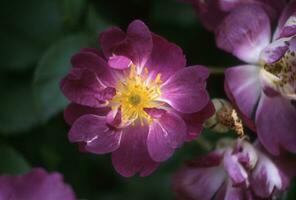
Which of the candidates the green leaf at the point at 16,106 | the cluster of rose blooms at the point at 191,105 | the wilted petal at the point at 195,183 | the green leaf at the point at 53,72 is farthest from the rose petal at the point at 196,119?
the green leaf at the point at 16,106

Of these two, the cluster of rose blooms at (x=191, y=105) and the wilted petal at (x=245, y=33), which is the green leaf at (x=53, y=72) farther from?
the wilted petal at (x=245, y=33)

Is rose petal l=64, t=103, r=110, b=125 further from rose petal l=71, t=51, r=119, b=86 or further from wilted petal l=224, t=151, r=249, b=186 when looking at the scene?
wilted petal l=224, t=151, r=249, b=186

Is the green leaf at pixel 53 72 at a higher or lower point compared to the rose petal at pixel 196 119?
lower

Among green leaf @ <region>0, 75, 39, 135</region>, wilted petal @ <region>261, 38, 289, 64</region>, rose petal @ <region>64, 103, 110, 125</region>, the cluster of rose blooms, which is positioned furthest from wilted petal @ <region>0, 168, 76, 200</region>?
wilted petal @ <region>261, 38, 289, 64</region>

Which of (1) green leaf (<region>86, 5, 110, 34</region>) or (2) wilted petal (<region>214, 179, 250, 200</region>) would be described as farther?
(1) green leaf (<region>86, 5, 110, 34</region>)

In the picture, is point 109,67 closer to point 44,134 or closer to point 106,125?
point 106,125

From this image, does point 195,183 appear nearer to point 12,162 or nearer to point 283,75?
point 283,75
